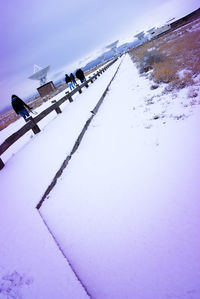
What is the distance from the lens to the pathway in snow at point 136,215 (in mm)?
1467

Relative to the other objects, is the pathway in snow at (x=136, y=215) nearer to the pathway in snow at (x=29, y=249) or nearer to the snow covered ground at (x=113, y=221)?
the snow covered ground at (x=113, y=221)

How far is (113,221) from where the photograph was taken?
6.85ft

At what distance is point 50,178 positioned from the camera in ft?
10.7

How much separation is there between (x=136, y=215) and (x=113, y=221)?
32cm

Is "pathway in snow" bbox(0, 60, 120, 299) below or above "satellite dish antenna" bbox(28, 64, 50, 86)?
below

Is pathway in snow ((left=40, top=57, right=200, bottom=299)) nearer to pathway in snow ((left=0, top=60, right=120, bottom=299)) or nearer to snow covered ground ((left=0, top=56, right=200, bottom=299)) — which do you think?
snow covered ground ((left=0, top=56, right=200, bottom=299))

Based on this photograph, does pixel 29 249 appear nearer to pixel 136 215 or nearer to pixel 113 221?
pixel 113 221

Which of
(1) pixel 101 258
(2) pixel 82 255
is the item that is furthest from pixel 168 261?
(2) pixel 82 255

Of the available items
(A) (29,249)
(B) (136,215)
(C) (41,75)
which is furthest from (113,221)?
(C) (41,75)

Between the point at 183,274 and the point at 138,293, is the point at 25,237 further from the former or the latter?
the point at 183,274

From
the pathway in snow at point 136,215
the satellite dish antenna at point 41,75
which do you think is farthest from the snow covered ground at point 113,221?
the satellite dish antenna at point 41,75

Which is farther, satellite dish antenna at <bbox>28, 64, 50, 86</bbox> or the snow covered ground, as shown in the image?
satellite dish antenna at <bbox>28, 64, 50, 86</bbox>

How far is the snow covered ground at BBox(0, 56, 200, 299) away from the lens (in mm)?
1477

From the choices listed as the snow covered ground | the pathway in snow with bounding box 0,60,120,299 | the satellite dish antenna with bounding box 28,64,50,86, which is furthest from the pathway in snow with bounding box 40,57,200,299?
the satellite dish antenna with bounding box 28,64,50,86
